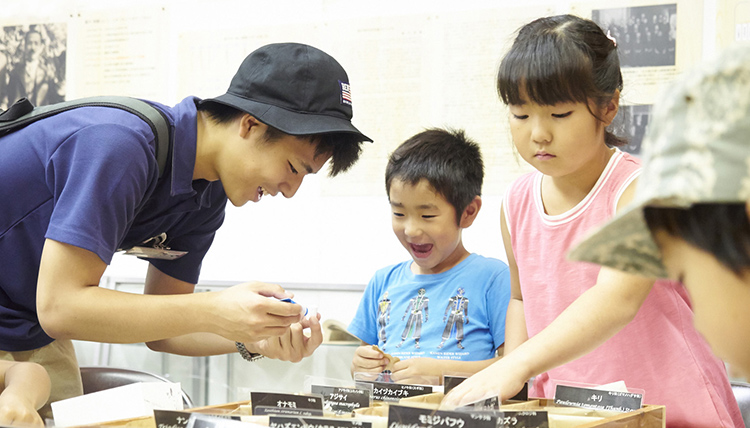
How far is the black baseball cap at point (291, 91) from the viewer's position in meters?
1.10

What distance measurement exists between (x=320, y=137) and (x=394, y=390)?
457mm

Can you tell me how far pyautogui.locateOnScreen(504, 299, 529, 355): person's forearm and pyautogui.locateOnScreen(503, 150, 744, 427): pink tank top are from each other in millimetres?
137

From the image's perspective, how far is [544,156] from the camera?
1.11m

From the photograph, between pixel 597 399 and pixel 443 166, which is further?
pixel 443 166

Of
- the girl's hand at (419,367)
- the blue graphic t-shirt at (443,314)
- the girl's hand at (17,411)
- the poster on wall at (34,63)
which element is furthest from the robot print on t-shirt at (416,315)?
the poster on wall at (34,63)

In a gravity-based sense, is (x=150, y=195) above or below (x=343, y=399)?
above

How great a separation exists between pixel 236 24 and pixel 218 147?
172 centimetres

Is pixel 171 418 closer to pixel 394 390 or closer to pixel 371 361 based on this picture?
pixel 394 390

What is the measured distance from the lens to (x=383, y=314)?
172 cm

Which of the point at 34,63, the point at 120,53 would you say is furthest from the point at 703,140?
the point at 34,63

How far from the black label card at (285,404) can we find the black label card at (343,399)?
0.24 ft

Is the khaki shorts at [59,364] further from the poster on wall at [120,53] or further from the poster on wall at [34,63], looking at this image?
the poster on wall at [34,63]

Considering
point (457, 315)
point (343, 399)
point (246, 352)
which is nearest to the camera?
point (343, 399)

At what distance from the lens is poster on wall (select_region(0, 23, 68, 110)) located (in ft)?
9.59
